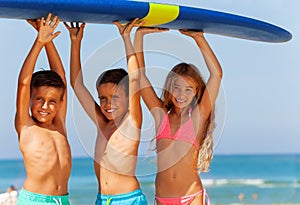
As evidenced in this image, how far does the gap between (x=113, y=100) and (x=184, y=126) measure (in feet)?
1.78

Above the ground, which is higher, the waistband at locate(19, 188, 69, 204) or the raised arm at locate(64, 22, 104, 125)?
the raised arm at locate(64, 22, 104, 125)

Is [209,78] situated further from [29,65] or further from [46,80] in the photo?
[29,65]

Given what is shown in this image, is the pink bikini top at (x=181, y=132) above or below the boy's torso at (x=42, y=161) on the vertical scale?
above

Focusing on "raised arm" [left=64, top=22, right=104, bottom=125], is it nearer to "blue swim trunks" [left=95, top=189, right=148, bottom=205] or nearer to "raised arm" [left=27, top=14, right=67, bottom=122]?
"raised arm" [left=27, top=14, right=67, bottom=122]

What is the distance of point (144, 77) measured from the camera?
14.5 feet

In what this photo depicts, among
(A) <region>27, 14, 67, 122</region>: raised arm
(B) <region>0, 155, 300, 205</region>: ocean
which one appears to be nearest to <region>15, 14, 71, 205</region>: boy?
(A) <region>27, 14, 67, 122</region>: raised arm

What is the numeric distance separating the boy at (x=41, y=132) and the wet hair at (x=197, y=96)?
0.74 metres

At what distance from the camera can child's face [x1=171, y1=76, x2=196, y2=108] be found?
457 centimetres

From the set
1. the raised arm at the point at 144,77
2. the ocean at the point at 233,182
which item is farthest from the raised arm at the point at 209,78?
the ocean at the point at 233,182

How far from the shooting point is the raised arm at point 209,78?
15.1 feet

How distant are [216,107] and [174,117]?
0.30 metres

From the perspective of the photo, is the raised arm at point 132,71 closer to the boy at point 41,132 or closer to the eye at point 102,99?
the eye at point 102,99

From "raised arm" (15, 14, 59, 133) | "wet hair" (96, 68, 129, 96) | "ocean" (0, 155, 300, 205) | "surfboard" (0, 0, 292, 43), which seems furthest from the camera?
"ocean" (0, 155, 300, 205)

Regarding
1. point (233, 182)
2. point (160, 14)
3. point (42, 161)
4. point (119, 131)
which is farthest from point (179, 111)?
point (233, 182)
